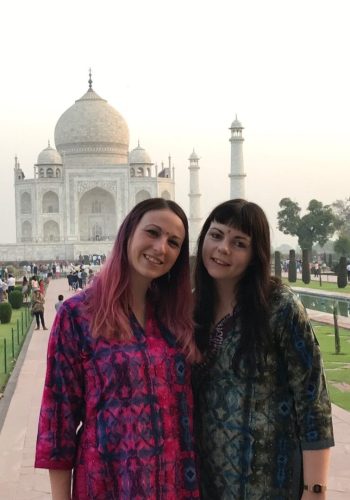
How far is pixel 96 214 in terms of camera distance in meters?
36.9

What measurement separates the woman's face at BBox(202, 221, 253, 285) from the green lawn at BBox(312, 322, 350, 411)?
10.0 ft

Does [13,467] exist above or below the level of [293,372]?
below

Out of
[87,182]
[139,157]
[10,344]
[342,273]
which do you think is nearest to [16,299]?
[10,344]

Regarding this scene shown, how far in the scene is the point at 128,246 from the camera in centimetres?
159

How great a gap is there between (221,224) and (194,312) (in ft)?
0.75

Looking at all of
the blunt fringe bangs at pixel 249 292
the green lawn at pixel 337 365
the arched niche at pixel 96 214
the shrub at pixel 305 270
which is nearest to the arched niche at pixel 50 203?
the arched niche at pixel 96 214

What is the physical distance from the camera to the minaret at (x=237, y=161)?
31469 millimetres

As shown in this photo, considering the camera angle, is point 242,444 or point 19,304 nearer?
point 242,444

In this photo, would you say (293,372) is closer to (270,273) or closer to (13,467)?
(270,273)

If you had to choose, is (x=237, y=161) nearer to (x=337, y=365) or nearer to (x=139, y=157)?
(x=139, y=157)

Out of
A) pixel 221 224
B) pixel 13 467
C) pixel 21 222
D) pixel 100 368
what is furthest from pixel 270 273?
pixel 21 222

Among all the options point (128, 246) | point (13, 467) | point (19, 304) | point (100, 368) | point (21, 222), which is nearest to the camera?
point (100, 368)

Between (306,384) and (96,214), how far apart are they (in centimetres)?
3570

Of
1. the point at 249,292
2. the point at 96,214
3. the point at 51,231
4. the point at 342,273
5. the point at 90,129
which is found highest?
the point at 90,129
